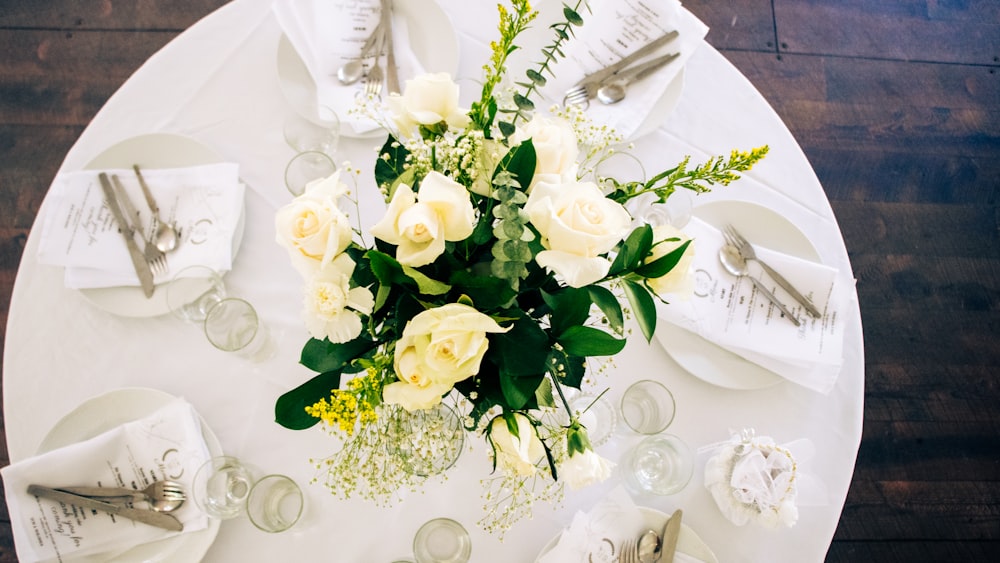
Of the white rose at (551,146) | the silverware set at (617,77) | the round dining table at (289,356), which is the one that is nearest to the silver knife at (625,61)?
the silverware set at (617,77)

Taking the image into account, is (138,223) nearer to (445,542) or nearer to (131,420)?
(131,420)

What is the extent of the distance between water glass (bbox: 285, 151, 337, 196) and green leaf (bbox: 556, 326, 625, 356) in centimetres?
74

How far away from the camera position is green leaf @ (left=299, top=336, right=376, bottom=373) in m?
0.80

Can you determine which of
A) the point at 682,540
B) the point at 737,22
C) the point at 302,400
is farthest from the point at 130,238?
the point at 737,22

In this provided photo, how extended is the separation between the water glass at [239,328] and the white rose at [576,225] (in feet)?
2.47

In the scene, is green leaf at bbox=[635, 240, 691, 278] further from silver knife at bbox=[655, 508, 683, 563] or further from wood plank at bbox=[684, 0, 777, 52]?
wood plank at bbox=[684, 0, 777, 52]

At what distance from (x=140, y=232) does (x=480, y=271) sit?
34.1 inches

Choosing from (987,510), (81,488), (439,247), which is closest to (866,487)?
(987,510)

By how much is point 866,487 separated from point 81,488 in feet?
7.62

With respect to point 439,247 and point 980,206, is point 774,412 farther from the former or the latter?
point 980,206

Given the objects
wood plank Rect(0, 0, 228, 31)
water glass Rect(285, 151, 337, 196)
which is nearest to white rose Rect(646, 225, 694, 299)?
water glass Rect(285, 151, 337, 196)

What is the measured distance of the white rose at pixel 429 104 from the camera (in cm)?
77

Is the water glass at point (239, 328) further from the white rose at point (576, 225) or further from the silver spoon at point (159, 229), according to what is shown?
the white rose at point (576, 225)

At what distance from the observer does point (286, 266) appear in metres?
1.30
